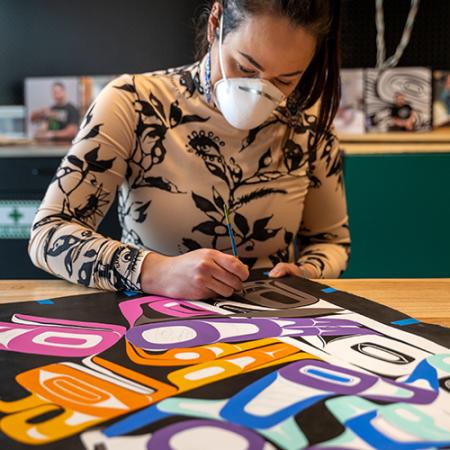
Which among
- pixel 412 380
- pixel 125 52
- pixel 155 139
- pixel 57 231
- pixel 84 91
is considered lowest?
pixel 412 380

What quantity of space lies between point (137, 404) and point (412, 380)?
283 millimetres

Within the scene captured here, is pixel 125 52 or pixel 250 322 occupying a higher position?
pixel 125 52

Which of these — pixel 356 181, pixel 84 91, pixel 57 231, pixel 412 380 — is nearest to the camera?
pixel 412 380

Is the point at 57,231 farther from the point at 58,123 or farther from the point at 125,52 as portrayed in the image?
the point at 125,52

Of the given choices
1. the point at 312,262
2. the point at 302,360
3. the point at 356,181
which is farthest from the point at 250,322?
the point at 356,181

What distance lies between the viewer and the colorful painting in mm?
564

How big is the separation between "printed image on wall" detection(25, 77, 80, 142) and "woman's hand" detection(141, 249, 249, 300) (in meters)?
1.84

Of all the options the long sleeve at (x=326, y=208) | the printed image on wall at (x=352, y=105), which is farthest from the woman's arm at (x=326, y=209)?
Answer: the printed image on wall at (x=352, y=105)

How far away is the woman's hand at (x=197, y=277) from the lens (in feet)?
3.11

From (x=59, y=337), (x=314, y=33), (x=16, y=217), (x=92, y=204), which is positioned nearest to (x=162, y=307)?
(x=59, y=337)

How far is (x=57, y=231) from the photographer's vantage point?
105cm

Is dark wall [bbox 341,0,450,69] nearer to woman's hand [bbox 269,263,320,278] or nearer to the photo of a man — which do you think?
the photo of a man

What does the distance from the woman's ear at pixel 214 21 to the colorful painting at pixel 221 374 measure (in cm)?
47

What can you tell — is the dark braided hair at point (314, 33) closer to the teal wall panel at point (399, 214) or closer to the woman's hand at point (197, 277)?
the woman's hand at point (197, 277)
